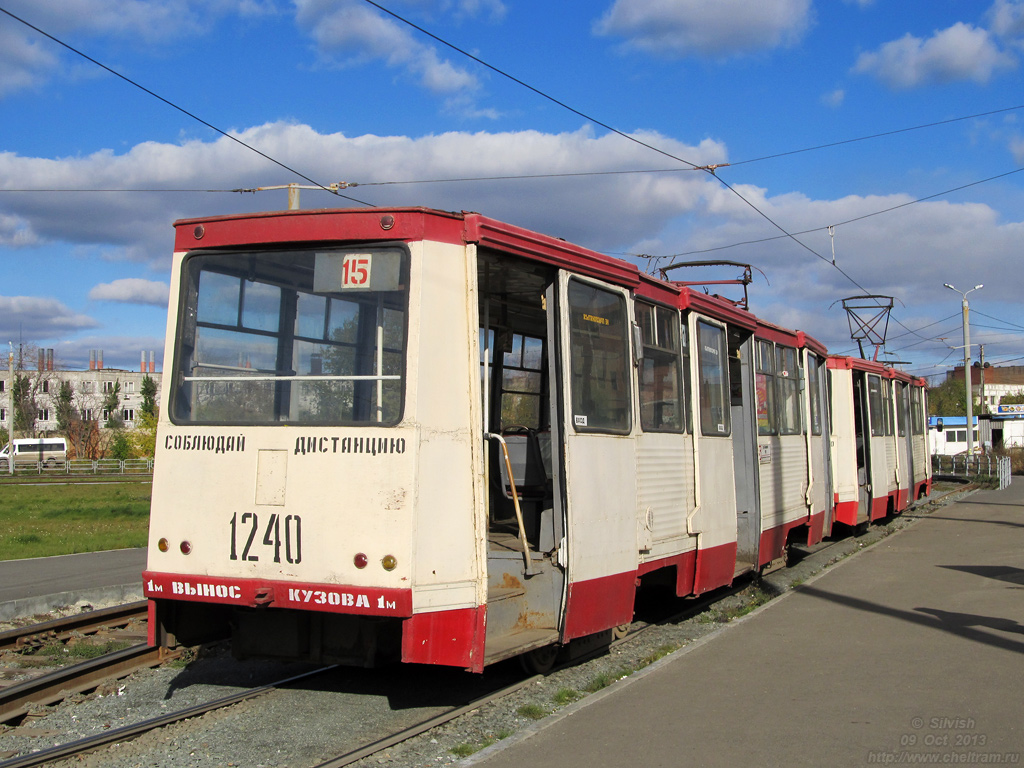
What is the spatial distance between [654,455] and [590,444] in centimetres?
130

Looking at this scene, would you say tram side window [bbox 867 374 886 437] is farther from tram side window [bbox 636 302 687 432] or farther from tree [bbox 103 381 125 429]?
tree [bbox 103 381 125 429]

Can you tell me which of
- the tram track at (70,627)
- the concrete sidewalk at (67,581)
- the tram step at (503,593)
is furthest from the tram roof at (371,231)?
the concrete sidewalk at (67,581)

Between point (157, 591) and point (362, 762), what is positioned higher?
point (157, 591)

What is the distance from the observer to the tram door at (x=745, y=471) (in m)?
10.8

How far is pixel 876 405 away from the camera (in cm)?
1850

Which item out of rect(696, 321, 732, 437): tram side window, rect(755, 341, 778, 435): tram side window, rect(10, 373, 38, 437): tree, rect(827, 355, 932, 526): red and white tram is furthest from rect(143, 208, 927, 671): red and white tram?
rect(10, 373, 38, 437): tree

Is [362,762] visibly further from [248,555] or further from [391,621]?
[248,555]

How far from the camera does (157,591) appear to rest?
596cm

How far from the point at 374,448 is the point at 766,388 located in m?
7.32

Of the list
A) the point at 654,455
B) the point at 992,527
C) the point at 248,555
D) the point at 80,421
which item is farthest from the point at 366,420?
the point at 80,421

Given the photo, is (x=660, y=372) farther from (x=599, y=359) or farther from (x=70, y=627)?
(x=70, y=627)

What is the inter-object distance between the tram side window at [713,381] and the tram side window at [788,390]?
2470 mm

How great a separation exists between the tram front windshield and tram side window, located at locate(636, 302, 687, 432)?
2.73 m

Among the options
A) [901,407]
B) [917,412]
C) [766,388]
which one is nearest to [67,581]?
[766,388]
